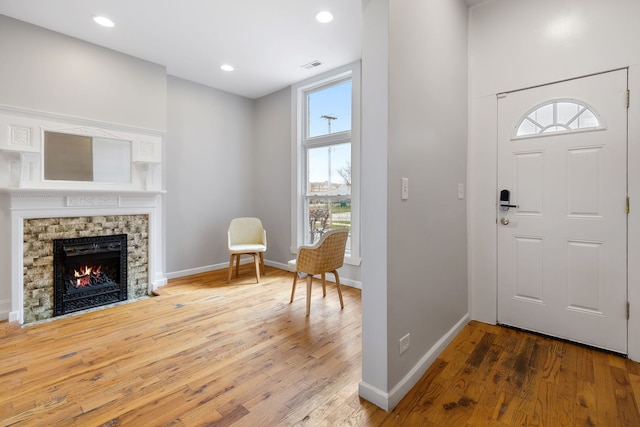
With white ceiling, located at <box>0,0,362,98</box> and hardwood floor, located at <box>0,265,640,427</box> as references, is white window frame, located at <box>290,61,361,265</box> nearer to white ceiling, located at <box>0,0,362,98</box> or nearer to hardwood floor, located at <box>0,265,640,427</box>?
white ceiling, located at <box>0,0,362,98</box>

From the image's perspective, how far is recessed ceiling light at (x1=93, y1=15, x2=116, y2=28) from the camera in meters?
2.83

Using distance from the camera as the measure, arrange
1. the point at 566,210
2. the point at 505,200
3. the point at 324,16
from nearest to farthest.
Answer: the point at 566,210
the point at 505,200
the point at 324,16

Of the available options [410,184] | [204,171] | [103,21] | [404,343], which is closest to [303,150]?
[204,171]

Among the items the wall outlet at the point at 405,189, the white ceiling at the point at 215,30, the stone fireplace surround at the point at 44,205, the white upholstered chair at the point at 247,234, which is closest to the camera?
the wall outlet at the point at 405,189

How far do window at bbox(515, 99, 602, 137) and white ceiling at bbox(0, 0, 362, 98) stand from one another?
1.78 m

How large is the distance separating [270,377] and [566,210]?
8.15 ft

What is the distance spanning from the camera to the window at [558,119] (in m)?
2.20

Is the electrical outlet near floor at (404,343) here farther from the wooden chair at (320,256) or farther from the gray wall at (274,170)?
the gray wall at (274,170)

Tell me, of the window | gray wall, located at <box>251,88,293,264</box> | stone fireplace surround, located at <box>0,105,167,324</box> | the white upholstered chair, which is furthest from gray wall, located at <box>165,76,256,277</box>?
the window

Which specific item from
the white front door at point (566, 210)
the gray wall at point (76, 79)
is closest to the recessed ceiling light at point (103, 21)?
the gray wall at point (76, 79)

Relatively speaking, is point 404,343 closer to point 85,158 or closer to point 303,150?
point 303,150

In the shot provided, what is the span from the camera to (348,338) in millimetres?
2480

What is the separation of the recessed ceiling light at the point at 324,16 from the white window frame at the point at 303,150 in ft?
3.27

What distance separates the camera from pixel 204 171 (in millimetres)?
4641
